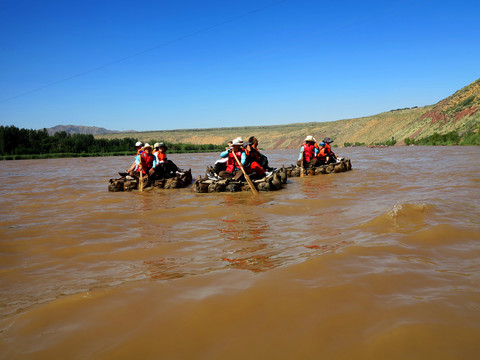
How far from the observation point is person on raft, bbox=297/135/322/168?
14.6 metres

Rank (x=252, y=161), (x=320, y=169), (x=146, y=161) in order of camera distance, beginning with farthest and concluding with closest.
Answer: (x=320, y=169) < (x=146, y=161) < (x=252, y=161)

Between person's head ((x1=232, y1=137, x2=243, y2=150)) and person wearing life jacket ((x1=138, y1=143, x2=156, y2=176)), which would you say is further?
person wearing life jacket ((x1=138, y1=143, x2=156, y2=176))

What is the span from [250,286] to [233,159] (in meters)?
8.09

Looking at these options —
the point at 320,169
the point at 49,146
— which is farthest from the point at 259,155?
the point at 49,146

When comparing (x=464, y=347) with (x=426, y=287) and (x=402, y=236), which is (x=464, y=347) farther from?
(x=402, y=236)

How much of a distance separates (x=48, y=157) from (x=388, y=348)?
162 feet

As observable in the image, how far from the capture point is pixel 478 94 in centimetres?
4656

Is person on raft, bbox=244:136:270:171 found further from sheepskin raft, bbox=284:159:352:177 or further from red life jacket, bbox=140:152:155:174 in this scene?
sheepskin raft, bbox=284:159:352:177

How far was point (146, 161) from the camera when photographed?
11.9 metres

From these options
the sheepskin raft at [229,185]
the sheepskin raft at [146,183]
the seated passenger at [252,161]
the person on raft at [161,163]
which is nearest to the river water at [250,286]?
the sheepskin raft at [229,185]

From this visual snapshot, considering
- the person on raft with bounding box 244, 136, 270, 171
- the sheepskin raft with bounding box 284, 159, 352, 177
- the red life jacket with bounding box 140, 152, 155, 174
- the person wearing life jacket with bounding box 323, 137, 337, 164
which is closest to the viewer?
the person on raft with bounding box 244, 136, 270, 171

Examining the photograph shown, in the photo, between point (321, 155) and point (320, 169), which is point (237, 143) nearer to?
point (320, 169)

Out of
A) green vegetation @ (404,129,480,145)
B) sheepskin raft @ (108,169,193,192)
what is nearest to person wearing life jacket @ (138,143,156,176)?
sheepskin raft @ (108,169,193,192)

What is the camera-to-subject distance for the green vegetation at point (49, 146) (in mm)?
44281
